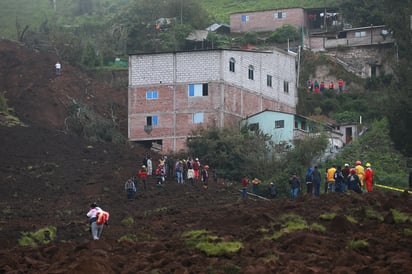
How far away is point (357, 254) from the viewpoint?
3259cm

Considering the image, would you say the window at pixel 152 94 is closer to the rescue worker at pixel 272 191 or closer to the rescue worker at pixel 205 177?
the rescue worker at pixel 205 177

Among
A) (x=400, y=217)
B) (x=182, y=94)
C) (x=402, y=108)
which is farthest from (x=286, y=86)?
(x=400, y=217)

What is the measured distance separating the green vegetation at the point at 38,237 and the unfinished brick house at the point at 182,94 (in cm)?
2783

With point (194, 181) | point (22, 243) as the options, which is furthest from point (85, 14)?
point (22, 243)

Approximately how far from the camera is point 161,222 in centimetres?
4416

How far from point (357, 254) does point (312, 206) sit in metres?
10.2

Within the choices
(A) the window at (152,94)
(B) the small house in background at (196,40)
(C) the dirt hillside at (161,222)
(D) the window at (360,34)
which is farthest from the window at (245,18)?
(C) the dirt hillside at (161,222)

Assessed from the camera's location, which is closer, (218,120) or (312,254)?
(312,254)

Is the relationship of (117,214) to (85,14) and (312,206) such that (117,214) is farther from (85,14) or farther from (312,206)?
(85,14)

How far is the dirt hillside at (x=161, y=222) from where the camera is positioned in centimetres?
3278

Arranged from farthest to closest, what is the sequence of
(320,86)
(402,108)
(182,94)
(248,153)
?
(320,86) → (182,94) → (248,153) → (402,108)

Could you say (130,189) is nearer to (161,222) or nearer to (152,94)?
(161,222)

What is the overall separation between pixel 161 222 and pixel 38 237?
3912 mm

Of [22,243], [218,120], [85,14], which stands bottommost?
[22,243]
